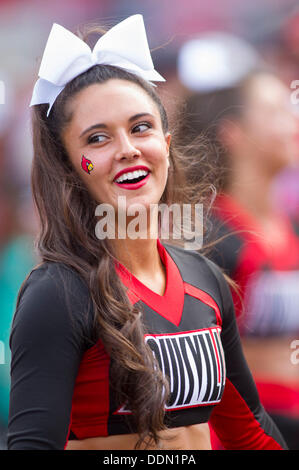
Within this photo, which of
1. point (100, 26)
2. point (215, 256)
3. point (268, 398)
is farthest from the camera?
point (268, 398)

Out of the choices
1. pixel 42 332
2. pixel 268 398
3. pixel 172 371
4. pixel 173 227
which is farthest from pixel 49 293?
pixel 268 398

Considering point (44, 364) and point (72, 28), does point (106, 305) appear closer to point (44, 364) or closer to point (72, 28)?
point (44, 364)

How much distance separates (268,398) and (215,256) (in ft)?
2.74

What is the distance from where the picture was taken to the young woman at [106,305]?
154 centimetres

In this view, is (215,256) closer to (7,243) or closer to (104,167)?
(104,167)

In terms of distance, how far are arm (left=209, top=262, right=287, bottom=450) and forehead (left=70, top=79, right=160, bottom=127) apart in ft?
2.02

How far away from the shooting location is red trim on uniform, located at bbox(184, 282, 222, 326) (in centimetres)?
192

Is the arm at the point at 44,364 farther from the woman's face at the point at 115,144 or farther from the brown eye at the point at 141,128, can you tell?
the brown eye at the point at 141,128

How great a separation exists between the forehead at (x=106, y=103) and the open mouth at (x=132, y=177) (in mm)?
146

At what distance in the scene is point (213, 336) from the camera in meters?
1.86

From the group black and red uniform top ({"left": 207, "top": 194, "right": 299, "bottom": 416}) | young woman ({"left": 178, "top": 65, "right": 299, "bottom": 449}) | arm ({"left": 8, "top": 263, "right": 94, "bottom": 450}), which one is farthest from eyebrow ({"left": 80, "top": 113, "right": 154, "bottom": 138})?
black and red uniform top ({"left": 207, "top": 194, "right": 299, "bottom": 416})

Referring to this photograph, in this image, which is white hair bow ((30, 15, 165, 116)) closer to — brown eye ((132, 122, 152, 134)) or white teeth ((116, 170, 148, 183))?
brown eye ((132, 122, 152, 134))

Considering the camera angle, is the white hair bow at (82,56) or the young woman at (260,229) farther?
the young woman at (260,229)

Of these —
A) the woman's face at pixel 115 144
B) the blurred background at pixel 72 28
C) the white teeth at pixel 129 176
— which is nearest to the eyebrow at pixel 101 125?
the woman's face at pixel 115 144
